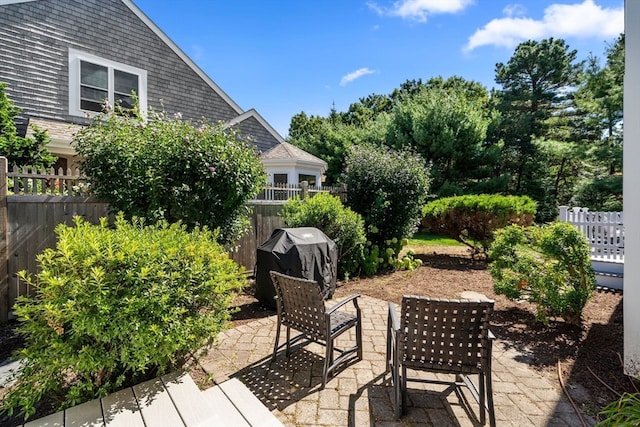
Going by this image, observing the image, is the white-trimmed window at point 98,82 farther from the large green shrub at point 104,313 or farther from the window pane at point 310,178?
the large green shrub at point 104,313

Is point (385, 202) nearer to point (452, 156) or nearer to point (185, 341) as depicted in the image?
point (185, 341)

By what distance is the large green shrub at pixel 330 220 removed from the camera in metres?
6.21

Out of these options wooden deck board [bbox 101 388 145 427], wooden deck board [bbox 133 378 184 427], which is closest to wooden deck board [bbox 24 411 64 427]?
wooden deck board [bbox 101 388 145 427]

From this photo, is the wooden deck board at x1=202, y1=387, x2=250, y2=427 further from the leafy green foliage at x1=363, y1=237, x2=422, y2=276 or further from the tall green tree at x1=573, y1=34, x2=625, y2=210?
the tall green tree at x1=573, y1=34, x2=625, y2=210

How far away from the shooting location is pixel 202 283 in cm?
261

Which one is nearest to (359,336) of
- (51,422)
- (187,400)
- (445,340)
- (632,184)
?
(445,340)

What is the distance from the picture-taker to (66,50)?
859 cm

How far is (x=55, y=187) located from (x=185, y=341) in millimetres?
3943

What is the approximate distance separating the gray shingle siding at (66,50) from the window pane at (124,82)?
0.36m

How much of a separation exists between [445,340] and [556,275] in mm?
2728

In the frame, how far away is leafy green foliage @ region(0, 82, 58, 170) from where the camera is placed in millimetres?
6336

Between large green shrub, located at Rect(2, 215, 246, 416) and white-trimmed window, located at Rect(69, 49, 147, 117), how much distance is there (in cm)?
759

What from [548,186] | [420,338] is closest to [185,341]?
[420,338]

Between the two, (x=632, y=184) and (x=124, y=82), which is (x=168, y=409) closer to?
(x=632, y=184)
